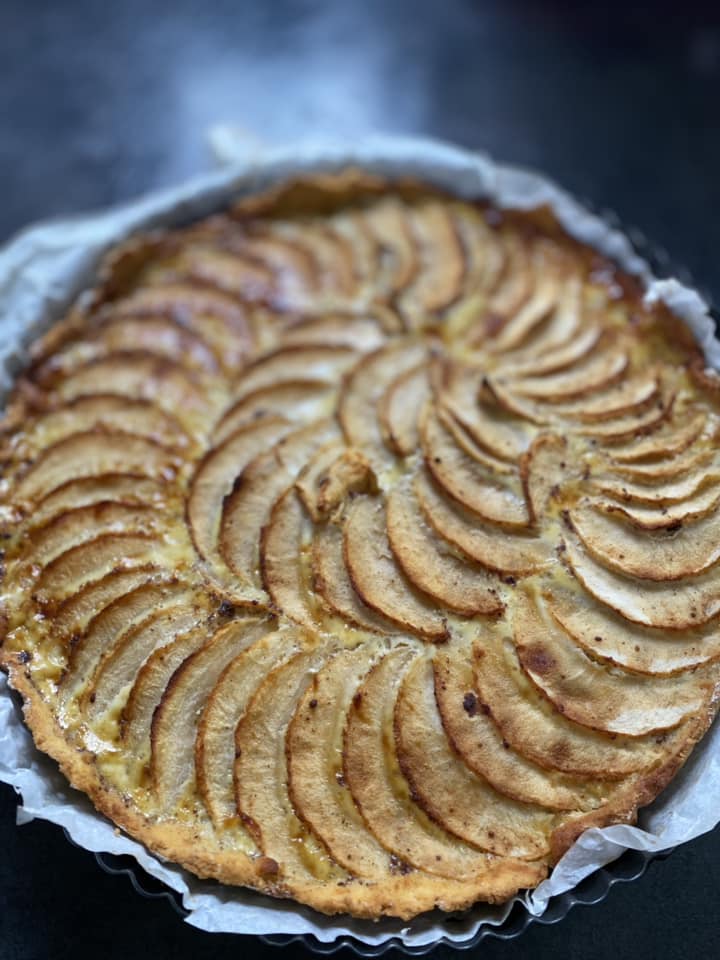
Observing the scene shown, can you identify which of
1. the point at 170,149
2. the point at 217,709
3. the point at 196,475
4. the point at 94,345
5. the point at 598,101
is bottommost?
the point at 217,709

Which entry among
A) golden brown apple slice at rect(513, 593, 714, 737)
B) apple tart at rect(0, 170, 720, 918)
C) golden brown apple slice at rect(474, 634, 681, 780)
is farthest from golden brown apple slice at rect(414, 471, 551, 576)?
golden brown apple slice at rect(474, 634, 681, 780)

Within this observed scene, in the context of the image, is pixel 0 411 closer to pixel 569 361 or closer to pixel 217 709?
pixel 217 709

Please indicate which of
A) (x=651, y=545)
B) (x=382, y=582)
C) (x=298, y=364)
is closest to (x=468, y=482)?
(x=382, y=582)

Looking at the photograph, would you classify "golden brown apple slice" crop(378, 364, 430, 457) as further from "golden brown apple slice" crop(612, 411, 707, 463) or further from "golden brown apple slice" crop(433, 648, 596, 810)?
"golden brown apple slice" crop(433, 648, 596, 810)

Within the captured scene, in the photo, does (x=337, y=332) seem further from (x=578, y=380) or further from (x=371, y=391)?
(x=578, y=380)

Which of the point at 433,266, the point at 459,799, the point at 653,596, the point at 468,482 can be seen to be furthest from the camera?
the point at 433,266

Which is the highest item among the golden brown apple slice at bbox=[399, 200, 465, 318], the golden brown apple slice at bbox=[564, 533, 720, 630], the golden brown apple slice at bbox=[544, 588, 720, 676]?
the golden brown apple slice at bbox=[399, 200, 465, 318]

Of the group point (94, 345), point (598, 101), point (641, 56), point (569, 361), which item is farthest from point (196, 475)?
point (641, 56)
